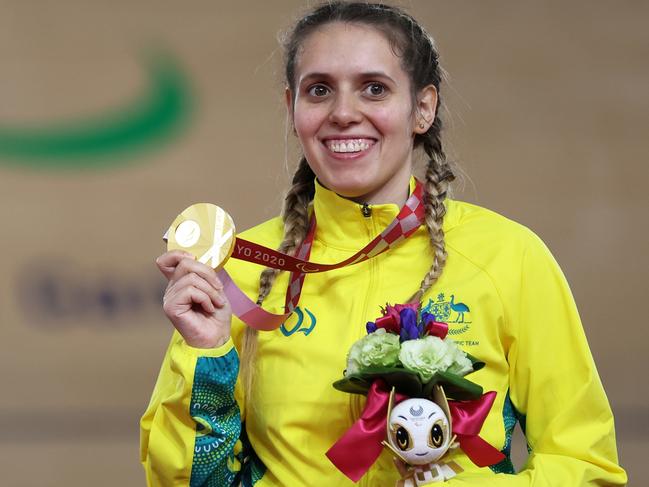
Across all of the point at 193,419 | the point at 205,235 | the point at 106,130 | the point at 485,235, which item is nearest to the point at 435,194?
the point at 485,235

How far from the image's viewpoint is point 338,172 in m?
2.05

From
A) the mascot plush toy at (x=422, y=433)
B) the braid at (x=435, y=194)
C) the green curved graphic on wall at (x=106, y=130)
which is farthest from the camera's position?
the green curved graphic on wall at (x=106, y=130)

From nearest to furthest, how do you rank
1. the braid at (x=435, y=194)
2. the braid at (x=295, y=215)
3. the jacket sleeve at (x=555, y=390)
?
the jacket sleeve at (x=555, y=390), the braid at (x=435, y=194), the braid at (x=295, y=215)

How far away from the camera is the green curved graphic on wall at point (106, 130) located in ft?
14.6

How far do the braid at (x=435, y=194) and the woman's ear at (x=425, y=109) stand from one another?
55 millimetres

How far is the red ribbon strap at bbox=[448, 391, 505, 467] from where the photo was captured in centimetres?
178

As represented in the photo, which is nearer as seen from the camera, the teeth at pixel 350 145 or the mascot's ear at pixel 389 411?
the mascot's ear at pixel 389 411

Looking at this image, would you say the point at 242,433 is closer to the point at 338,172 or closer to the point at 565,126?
the point at 338,172

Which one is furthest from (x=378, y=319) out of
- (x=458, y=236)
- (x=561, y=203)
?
(x=561, y=203)

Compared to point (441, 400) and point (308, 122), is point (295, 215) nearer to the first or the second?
point (308, 122)

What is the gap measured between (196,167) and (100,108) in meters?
0.44

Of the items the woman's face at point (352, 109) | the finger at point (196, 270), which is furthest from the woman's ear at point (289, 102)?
the finger at point (196, 270)

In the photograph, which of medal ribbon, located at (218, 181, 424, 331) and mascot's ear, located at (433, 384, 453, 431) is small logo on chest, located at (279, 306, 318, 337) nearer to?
medal ribbon, located at (218, 181, 424, 331)

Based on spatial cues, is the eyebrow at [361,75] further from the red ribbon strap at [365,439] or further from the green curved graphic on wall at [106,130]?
the green curved graphic on wall at [106,130]
